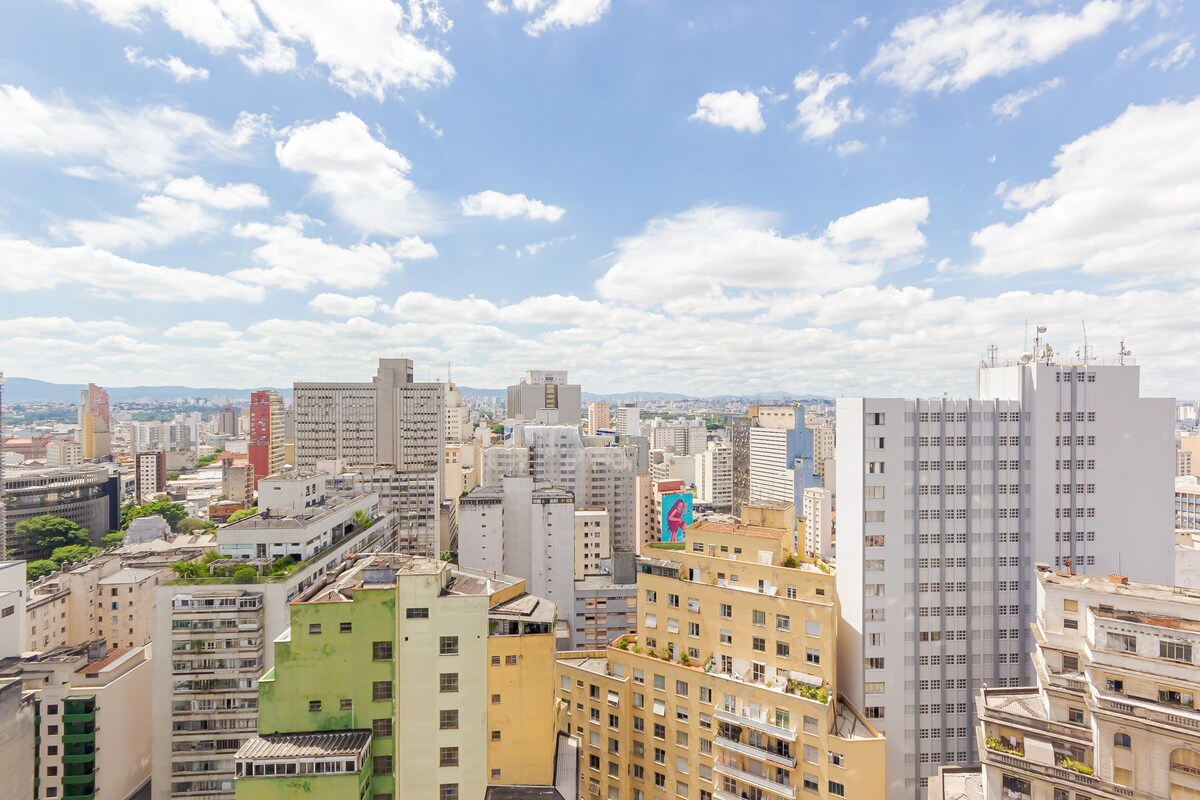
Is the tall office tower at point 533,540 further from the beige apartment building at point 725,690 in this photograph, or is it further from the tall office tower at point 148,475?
the tall office tower at point 148,475

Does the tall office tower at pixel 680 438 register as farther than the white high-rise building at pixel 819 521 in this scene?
Yes

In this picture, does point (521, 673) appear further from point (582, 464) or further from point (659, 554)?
point (582, 464)

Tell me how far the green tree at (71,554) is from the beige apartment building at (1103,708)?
97872mm

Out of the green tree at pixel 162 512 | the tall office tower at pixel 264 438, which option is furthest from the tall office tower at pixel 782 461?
the green tree at pixel 162 512

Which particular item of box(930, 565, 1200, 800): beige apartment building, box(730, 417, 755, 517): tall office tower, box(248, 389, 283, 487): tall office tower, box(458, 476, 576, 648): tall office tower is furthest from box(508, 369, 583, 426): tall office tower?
box(930, 565, 1200, 800): beige apartment building

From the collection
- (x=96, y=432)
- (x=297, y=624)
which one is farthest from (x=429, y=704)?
(x=96, y=432)

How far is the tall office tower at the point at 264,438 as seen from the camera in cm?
11894

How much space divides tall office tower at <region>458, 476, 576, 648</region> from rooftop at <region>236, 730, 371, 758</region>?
133 ft

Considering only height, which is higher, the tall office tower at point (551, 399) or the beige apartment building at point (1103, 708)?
the tall office tower at point (551, 399)

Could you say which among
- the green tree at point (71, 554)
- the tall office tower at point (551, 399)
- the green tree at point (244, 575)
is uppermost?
the tall office tower at point (551, 399)

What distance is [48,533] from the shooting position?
81.1m

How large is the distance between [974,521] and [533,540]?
4341 centimetres

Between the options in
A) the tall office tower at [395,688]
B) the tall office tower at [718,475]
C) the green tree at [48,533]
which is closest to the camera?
the tall office tower at [395,688]

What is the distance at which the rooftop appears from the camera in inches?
724
